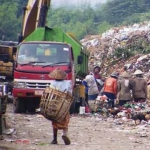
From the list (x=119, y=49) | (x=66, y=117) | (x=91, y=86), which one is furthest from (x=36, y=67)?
(x=119, y=49)

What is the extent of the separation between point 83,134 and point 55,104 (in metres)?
2.72

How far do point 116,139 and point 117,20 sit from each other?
6490cm

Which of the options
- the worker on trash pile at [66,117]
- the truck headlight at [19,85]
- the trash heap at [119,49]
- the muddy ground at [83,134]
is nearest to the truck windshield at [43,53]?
the truck headlight at [19,85]

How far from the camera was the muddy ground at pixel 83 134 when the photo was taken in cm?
1173

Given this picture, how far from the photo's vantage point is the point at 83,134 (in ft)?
45.4

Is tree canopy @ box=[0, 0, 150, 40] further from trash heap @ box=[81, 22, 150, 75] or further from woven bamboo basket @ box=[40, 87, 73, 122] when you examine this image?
woven bamboo basket @ box=[40, 87, 73, 122]

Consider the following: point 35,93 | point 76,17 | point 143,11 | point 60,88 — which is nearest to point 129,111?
point 35,93

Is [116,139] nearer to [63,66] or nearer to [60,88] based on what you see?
[60,88]

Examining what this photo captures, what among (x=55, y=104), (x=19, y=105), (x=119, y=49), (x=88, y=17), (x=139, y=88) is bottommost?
(x=19, y=105)

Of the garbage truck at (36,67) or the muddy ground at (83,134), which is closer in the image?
the muddy ground at (83,134)

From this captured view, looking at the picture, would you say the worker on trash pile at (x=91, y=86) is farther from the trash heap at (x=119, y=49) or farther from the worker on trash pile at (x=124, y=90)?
the trash heap at (x=119, y=49)

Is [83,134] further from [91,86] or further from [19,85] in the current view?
[91,86]

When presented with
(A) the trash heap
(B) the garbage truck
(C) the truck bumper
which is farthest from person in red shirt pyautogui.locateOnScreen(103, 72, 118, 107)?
(A) the trash heap

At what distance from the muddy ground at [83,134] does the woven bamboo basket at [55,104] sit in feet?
1.91
